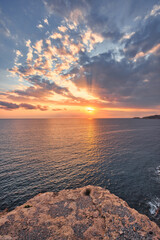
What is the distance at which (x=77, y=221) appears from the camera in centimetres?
1395

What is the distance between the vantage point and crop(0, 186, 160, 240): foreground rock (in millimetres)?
12047

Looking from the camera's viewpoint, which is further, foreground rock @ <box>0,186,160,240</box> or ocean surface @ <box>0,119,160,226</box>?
ocean surface @ <box>0,119,160,226</box>

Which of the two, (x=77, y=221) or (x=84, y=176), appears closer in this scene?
(x=77, y=221)

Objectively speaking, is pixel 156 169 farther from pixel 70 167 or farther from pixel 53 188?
pixel 53 188

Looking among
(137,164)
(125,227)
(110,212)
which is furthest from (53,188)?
(137,164)

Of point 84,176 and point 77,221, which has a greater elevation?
point 77,221

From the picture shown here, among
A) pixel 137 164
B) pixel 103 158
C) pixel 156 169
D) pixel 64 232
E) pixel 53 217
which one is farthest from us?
pixel 103 158

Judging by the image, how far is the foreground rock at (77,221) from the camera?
12.0 metres

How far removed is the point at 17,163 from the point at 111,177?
33.1m

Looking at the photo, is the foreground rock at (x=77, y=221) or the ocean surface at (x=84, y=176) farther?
the ocean surface at (x=84, y=176)

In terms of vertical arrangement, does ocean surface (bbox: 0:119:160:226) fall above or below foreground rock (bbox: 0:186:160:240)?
below

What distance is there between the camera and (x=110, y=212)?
49.5 ft

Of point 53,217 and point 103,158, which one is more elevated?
point 53,217

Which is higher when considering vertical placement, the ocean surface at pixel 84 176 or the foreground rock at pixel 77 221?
the foreground rock at pixel 77 221
